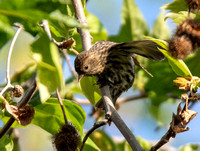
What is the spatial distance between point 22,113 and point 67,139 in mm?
306

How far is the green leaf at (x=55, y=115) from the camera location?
266 cm

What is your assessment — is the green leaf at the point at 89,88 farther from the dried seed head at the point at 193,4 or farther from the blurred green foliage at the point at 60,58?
the dried seed head at the point at 193,4

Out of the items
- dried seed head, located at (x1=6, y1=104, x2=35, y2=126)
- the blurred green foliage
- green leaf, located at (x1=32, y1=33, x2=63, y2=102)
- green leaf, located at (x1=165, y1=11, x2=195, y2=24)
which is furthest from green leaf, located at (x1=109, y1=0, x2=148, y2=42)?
green leaf, located at (x1=32, y1=33, x2=63, y2=102)

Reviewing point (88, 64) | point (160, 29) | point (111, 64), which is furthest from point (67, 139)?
point (160, 29)

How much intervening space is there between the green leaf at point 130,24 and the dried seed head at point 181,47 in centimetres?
217

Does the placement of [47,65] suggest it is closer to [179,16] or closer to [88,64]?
[179,16]

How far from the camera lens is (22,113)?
229cm

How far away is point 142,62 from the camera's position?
4172 mm

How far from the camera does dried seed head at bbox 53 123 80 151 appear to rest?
2.27m

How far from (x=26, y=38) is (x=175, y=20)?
3.44 m

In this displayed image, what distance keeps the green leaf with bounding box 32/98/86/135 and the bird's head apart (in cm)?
62

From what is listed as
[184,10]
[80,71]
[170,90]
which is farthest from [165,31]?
[184,10]

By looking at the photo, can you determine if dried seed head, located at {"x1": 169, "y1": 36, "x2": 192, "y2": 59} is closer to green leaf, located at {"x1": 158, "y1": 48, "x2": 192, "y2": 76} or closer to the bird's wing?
green leaf, located at {"x1": 158, "y1": 48, "x2": 192, "y2": 76}

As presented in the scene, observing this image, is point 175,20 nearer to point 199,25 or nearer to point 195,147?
point 199,25
